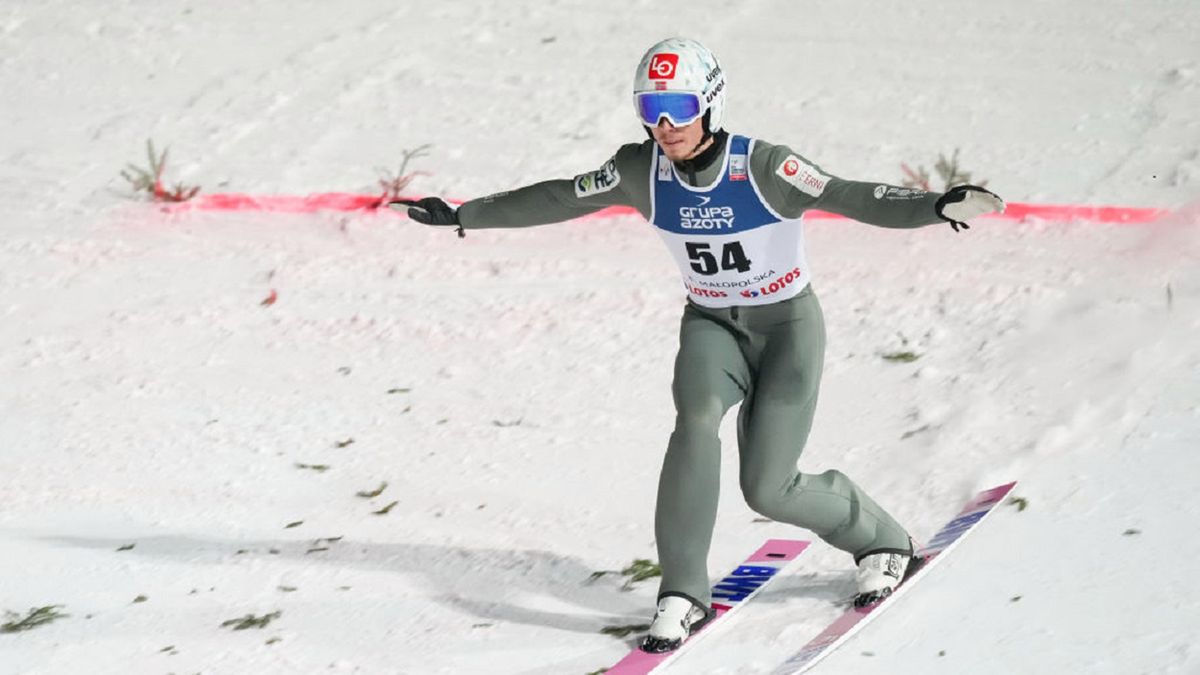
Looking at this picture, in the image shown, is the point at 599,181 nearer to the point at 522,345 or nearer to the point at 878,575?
the point at 878,575

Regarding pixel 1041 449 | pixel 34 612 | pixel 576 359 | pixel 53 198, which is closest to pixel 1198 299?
pixel 1041 449

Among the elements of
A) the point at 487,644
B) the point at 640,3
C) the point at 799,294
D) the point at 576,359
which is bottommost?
the point at 487,644

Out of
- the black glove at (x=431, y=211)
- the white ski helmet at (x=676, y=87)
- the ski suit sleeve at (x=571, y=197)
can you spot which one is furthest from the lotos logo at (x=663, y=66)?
the black glove at (x=431, y=211)

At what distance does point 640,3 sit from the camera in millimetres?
12367

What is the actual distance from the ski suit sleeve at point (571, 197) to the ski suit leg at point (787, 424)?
555mm

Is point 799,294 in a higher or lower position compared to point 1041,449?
higher

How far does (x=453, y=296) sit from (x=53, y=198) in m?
3.03

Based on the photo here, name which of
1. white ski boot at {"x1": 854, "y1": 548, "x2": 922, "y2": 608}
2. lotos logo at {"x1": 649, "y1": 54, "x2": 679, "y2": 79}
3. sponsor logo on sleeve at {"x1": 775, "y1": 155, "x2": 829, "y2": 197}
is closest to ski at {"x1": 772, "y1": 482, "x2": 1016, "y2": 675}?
white ski boot at {"x1": 854, "y1": 548, "x2": 922, "y2": 608}

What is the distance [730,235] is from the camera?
17.6 feet

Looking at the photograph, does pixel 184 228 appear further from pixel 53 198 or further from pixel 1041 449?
pixel 1041 449

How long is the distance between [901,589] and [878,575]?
0.10 m

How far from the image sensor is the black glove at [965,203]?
15.9 feet

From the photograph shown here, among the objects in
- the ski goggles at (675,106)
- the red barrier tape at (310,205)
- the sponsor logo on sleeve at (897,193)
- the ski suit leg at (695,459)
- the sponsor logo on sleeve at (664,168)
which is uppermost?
the ski goggles at (675,106)

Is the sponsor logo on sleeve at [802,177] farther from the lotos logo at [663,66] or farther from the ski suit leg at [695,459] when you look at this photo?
the ski suit leg at [695,459]
